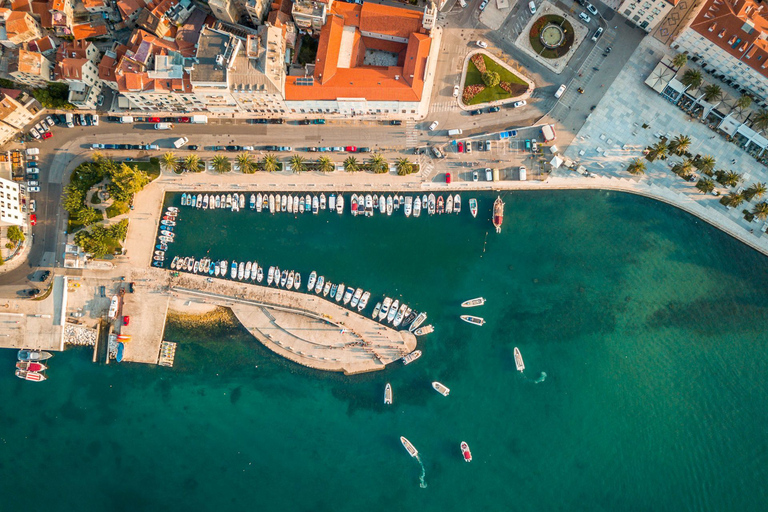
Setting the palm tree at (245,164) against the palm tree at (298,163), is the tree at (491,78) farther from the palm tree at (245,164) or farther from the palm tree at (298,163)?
the palm tree at (245,164)

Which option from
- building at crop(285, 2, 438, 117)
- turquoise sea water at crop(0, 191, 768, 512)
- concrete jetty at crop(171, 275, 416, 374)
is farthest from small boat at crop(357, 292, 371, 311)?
building at crop(285, 2, 438, 117)

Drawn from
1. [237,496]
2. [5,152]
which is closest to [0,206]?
[5,152]

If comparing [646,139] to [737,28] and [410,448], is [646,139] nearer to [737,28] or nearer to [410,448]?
[737,28]

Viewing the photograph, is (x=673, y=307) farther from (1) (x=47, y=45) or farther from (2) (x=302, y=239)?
(1) (x=47, y=45)

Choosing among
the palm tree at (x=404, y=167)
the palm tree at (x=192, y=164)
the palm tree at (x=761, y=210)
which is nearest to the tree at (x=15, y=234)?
the palm tree at (x=192, y=164)

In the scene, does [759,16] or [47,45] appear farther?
[47,45]

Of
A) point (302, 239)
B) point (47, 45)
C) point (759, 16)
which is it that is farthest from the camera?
point (302, 239)
